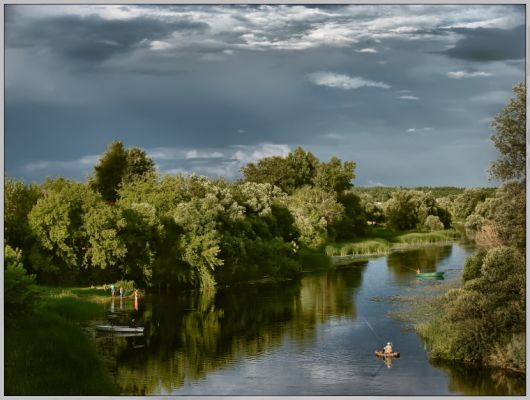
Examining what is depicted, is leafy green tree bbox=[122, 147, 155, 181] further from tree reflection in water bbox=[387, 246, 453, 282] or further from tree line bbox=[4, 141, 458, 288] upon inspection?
tree reflection in water bbox=[387, 246, 453, 282]

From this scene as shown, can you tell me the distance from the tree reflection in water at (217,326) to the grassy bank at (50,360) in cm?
84

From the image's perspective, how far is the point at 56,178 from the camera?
34.6 meters

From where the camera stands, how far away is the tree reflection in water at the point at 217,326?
921 inches

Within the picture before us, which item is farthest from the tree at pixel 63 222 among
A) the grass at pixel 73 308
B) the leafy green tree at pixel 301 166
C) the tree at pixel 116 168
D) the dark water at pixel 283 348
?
the leafy green tree at pixel 301 166

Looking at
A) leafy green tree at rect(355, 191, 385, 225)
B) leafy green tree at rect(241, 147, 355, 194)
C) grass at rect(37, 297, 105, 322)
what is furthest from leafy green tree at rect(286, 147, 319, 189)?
grass at rect(37, 297, 105, 322)

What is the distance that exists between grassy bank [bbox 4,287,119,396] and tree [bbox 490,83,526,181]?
1424 centimetres

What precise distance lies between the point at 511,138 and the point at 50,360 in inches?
640

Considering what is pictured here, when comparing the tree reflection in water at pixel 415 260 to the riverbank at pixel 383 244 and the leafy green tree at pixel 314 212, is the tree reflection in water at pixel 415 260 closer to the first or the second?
the riverbank at pixel 383 244

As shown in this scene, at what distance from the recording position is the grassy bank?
2067 cm

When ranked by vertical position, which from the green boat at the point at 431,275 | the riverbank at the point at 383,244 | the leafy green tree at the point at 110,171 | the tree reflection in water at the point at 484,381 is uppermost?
the leafy green tree at the point at 110,171


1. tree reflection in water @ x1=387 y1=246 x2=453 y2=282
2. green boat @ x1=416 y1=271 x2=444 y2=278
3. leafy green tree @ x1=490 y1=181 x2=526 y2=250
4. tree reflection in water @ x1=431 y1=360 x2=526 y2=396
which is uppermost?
leafy green tree @ x1=490 y1=181 x2=526 y2=250

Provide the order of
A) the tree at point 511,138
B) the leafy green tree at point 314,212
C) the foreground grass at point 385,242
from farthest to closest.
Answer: the foreground grass at point 385,242
the leafy green tree at point 314,212
the tree at point 511,138

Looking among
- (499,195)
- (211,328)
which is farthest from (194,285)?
(499,195)

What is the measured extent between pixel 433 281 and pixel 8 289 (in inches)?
947
